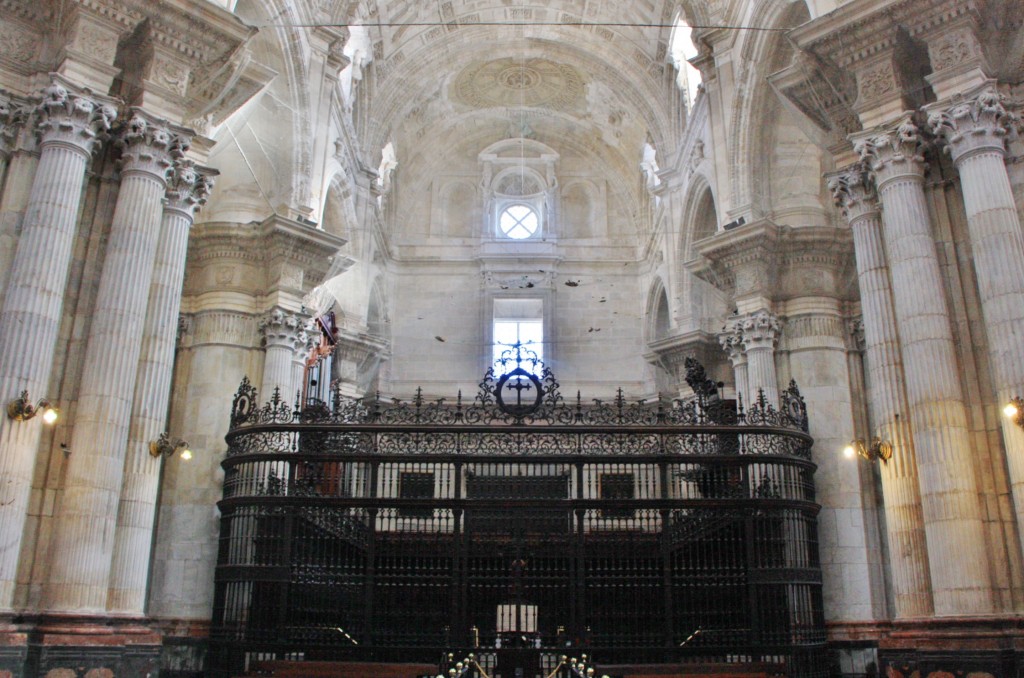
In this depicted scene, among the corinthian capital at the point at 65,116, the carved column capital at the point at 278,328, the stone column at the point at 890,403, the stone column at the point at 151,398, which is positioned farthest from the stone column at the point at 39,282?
the stone column at the point at 890,403

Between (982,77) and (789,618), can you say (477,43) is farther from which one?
(789,618)

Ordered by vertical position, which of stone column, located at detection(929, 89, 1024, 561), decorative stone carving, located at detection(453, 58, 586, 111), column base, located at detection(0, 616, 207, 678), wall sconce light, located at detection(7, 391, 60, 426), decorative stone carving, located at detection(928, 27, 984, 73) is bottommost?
column base, located at detection(0, 616, 207, 678)

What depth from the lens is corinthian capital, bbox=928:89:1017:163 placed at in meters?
10.7

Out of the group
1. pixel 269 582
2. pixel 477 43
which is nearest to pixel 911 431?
pixel 269 582

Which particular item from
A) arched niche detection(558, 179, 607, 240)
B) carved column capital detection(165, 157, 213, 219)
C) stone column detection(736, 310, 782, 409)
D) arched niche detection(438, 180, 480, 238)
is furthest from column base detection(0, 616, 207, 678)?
arched niche detection(558, 179, 607, 240)

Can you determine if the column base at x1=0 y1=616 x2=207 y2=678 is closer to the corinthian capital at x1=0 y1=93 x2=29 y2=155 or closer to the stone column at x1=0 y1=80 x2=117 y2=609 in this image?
the stone column at x1=0 y1=80 x2=117 y2=609

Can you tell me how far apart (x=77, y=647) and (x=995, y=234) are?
11.6 m

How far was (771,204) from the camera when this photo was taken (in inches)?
725

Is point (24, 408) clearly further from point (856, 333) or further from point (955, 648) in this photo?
point (856, 333)

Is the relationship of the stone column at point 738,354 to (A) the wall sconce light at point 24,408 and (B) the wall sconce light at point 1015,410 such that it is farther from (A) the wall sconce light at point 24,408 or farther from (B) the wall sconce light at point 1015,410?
(A) the wall sconce light at point 24,408

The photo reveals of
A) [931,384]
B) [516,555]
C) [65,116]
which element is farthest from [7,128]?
[931,384]

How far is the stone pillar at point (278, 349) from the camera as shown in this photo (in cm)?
1730

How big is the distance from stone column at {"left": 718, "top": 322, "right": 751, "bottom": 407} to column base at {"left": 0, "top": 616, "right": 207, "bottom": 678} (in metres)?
11.7

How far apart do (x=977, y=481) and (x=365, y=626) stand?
26.0 ft
